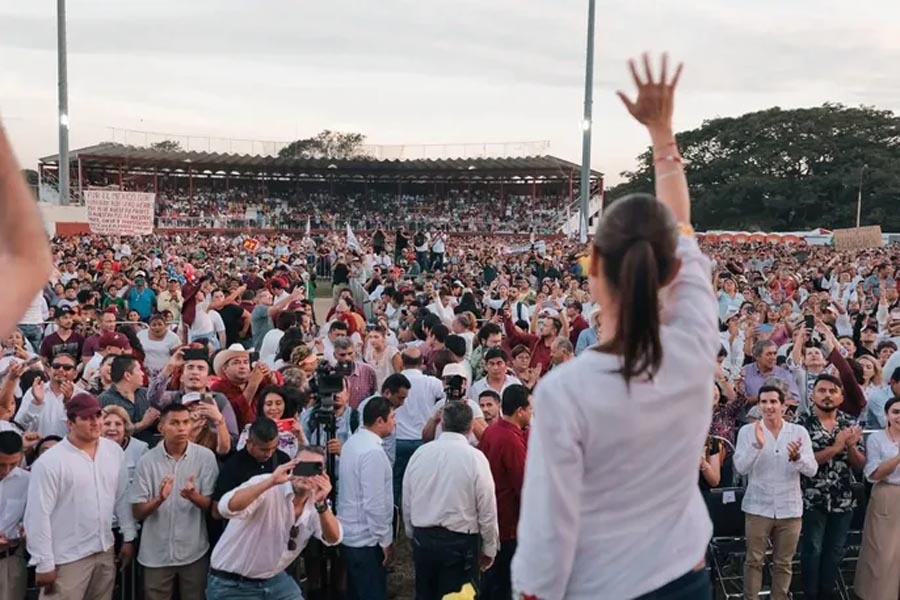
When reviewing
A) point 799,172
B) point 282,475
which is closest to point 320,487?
point 282,475

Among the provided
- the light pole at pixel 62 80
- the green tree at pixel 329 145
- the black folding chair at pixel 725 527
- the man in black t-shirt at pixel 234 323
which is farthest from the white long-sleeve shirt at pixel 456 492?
the green tree at pixel 329 145

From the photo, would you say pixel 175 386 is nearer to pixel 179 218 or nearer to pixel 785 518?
pixel 785 518

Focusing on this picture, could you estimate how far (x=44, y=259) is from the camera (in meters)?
1.22

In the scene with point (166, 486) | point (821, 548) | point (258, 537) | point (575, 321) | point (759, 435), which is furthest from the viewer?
point (575, 321)

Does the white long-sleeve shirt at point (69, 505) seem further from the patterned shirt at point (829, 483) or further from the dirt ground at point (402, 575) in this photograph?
the patterned shirt at point (829, 483)

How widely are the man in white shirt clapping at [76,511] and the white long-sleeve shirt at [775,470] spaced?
405 cm

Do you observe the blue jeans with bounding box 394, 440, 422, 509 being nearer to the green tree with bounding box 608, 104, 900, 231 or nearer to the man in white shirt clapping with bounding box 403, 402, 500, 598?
the man in white shirt clapping with bounding box 403, 402, 500, 598

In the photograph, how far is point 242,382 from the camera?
6.36 meters

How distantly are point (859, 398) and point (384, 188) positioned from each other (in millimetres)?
47440

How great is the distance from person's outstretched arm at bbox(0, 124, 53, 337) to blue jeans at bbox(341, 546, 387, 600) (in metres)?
4.24

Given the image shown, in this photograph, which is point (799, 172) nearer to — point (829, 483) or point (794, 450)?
point (829, 483)

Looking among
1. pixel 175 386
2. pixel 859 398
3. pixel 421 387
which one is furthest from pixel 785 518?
pixel 175 386

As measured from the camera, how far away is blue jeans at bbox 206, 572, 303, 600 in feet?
13.9

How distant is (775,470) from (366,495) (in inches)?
110
